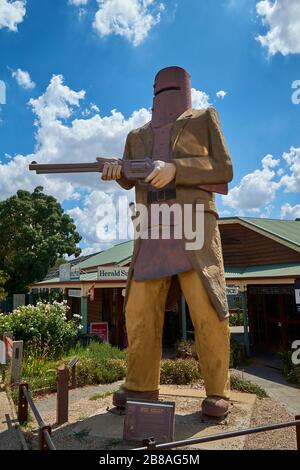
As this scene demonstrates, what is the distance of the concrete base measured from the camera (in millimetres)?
3912

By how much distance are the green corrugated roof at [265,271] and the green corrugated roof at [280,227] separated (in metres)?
0.85

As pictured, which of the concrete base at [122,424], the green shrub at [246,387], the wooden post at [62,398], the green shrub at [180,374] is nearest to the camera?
the concrete base at [122,424]

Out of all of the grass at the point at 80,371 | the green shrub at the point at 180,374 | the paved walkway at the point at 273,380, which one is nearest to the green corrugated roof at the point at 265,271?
the paved walkway at the point at 273,380

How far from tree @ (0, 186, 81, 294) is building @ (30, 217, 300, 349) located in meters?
3.66

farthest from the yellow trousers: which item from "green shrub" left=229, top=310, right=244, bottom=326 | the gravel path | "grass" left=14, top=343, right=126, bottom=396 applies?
"green shrub" left=229, top=310, right=244, bottom=326

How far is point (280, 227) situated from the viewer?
14906 millimetres

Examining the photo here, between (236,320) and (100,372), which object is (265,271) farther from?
(236,320)

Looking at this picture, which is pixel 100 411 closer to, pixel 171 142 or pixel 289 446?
pixel 289 446

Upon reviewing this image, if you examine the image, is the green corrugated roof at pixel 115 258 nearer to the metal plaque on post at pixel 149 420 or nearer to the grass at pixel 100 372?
the grass at pixel 100 372

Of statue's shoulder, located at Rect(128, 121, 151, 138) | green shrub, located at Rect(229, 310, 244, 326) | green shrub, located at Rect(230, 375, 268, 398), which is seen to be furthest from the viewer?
green shrub, located at Rect(229, 310, 244, 326)

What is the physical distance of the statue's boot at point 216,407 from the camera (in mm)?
4273

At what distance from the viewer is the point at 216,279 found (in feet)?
14.5

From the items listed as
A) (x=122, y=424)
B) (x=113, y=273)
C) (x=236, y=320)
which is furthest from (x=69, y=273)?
(x=236, y=320)

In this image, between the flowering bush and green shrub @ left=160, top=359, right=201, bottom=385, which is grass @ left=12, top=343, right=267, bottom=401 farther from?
the flowering bush
